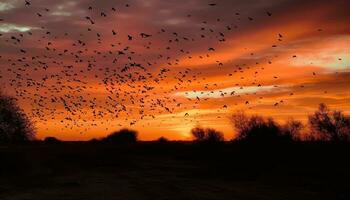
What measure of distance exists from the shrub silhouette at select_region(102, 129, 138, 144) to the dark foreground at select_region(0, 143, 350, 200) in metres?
54.7

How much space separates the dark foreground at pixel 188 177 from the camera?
117 ft

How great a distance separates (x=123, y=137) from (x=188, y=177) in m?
85.0

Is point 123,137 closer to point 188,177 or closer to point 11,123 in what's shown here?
point 11,123

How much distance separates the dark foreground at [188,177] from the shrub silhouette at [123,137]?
54.7 m

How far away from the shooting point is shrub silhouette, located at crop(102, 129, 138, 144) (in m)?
132

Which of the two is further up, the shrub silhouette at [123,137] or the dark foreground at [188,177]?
the shrub silhouette at [123,137]

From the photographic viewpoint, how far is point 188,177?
49531 mm

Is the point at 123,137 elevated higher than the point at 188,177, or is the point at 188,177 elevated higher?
the point at 123,137

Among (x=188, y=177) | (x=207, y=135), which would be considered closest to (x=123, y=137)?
(x=207, y=135)

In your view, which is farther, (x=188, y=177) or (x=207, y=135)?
(x=207, y=135)

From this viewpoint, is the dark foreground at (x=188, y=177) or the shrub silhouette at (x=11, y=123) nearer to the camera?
the dark foreground at (x=188, y=177)

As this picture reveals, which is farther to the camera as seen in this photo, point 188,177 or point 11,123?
point 11,123

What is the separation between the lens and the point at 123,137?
437 ft

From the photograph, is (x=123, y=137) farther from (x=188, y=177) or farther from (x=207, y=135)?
(x=188, y=177)
